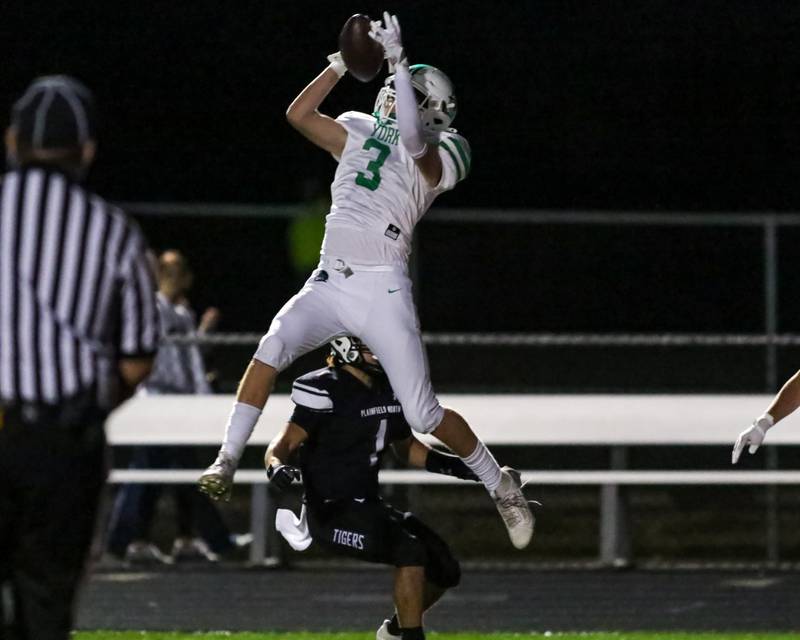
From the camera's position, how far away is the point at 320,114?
7.34 metres

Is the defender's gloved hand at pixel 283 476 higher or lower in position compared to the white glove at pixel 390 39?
lower

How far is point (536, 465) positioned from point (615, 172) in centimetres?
857

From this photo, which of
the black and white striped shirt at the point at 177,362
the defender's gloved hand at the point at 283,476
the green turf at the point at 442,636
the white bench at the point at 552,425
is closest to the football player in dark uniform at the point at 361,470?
the defender's gloved hand at the point at 283,476

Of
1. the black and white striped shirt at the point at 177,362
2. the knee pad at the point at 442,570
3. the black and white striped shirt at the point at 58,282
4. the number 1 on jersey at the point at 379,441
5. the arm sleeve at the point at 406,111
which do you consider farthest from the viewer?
the black and white striped shirt at the point at 177,362

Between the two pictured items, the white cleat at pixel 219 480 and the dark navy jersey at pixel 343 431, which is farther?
the dark navy jersey at pixel 343 431

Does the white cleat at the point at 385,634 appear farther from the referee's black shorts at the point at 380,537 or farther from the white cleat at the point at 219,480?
the white cleat at the point at 219,480

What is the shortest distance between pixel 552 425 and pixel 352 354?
4053 mm

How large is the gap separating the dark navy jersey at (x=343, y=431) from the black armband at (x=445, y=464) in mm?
153

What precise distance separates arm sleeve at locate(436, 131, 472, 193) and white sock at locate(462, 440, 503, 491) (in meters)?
1.01

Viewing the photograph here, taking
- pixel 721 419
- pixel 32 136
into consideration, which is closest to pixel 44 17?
pixel 721 419

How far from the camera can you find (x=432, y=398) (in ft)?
23.5

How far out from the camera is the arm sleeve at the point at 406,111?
268 inches

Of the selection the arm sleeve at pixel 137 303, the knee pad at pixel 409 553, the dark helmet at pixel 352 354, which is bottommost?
the knee pad at pixel 409 553

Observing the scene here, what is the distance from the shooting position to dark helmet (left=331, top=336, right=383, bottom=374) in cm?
738
